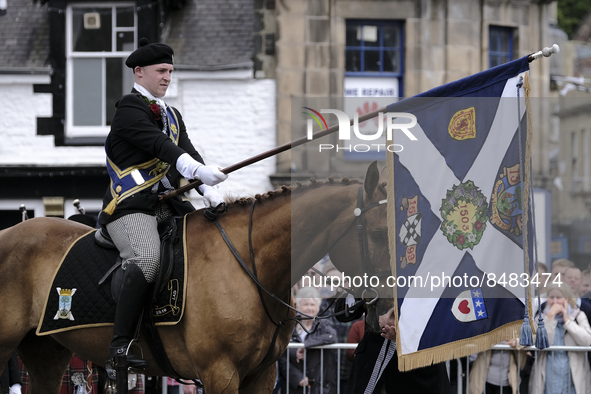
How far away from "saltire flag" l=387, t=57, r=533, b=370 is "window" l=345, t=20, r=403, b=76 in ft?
29.4

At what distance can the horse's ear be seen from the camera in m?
4.72

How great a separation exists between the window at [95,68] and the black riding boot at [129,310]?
29.1ft

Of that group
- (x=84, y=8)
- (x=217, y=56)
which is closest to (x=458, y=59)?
(x=217, y=56)

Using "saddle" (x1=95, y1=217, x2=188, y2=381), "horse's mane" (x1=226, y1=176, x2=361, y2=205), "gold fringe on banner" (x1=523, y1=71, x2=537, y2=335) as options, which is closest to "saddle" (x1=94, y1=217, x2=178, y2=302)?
"saddle" (x1=95, y1=217, x2=188, y2=381)

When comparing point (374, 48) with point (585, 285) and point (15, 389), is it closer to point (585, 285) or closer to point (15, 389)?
point (585, 285)

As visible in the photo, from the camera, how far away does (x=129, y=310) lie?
4859 millimetres

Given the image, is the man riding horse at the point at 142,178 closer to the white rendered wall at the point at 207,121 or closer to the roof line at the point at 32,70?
the white rendered wall at the point at 207,121

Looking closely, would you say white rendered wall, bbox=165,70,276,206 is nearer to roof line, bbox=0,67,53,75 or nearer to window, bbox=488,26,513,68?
roof line, bbox=0,67,53,75

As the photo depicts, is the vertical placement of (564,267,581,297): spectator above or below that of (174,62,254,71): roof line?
below

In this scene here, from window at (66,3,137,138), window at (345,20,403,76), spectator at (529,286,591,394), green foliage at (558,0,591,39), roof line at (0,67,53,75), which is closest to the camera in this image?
spectator at (529,286,591,394)

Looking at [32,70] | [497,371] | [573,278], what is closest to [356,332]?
[497,371]

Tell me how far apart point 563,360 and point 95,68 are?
30.7 ft

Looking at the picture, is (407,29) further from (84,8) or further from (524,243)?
(524,243)

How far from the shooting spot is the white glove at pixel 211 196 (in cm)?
515
